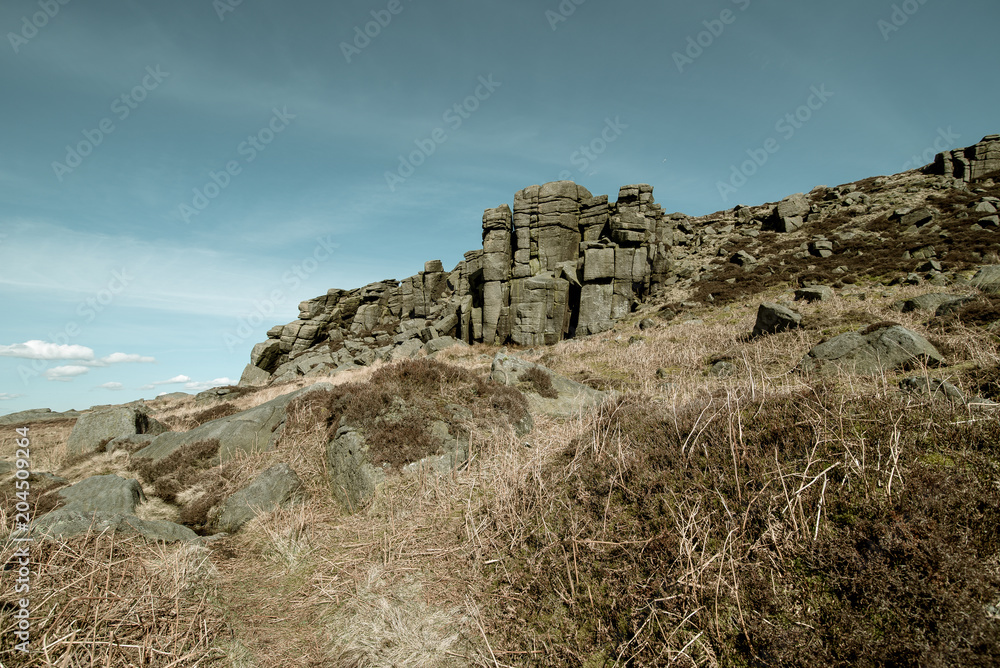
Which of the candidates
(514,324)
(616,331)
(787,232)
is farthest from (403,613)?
(787,232)

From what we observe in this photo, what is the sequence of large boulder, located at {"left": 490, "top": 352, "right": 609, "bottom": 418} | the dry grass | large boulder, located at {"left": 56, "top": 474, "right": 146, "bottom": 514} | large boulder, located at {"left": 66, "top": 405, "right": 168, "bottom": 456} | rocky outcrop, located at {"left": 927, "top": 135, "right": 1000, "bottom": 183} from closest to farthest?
the dry grass → large boulder, located at {"left": 56, "top": 474, "right": 146, "bottom": 514} → large boulder, located at {"left": 490, "top": 352, "right": 609, "bottom": 418} → large boulder, located at {"left": 66, "top": 405, "right": 168, "bottom": 456} → rocky outcrop, located at {"left": 927, "top": 135, "right": 1000, "bottom": 183}

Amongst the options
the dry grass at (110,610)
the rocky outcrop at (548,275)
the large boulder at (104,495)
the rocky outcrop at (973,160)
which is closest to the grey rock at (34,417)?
the rocky outcrop at (548,275)

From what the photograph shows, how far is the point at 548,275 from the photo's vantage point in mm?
37781

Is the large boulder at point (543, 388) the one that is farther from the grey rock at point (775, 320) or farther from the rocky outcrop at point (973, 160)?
the rocky outcrop at point (973, 160)

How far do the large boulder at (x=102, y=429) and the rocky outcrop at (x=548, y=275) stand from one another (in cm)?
2159

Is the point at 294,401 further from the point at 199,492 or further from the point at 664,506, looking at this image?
the point at 664,506

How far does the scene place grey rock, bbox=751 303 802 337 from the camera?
642 inches

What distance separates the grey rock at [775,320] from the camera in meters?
16.3

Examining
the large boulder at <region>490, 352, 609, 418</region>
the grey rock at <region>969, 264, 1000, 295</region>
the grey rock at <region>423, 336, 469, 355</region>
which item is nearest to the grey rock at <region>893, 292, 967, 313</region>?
the grey rock at <region>969, 264, 1000, 295</region>

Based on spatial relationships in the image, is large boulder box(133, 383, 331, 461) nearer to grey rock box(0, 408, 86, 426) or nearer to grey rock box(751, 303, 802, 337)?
grey rock box(751, 303, 802, 337)

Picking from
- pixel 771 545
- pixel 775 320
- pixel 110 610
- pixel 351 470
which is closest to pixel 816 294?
pixel 775 320

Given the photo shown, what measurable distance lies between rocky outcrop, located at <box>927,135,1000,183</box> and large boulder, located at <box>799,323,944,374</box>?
41.2 metres

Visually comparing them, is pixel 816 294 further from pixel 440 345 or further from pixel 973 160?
pixel 973 160

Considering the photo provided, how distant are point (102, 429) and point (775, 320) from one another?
26.0 m
